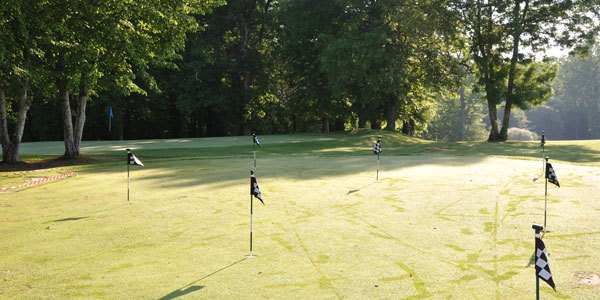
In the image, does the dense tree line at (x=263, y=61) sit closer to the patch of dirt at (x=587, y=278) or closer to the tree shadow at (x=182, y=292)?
the tree shadow at (x=182, y=292)

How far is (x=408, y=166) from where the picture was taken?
63.0 ft

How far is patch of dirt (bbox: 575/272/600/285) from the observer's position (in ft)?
20.5

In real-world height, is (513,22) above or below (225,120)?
above

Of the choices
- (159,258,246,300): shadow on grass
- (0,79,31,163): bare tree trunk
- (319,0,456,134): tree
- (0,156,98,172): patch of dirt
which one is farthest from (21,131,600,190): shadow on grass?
(159,258,246,300): shadow on grass

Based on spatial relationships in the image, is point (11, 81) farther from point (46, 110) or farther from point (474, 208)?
point (46, 110)

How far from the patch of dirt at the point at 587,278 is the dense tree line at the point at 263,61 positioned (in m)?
17.3

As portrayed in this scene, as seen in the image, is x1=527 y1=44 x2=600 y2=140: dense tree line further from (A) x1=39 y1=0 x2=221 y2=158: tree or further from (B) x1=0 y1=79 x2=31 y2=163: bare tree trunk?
(B) x1=0 y1=79 x2=31 y2=163: bare tree trunk

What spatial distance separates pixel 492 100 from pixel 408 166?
74.5 feet

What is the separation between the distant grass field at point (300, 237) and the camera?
6227 mm

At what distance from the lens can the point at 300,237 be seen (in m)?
8.53

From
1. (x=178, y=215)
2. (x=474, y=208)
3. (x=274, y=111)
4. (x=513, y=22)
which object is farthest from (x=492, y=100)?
(x=178, y=215)

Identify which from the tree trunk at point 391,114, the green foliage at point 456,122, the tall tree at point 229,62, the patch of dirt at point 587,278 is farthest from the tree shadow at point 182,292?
the green foliage at point 456,122

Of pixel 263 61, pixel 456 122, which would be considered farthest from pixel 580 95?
pixel 263 61

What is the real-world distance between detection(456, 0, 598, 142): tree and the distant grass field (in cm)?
2363
